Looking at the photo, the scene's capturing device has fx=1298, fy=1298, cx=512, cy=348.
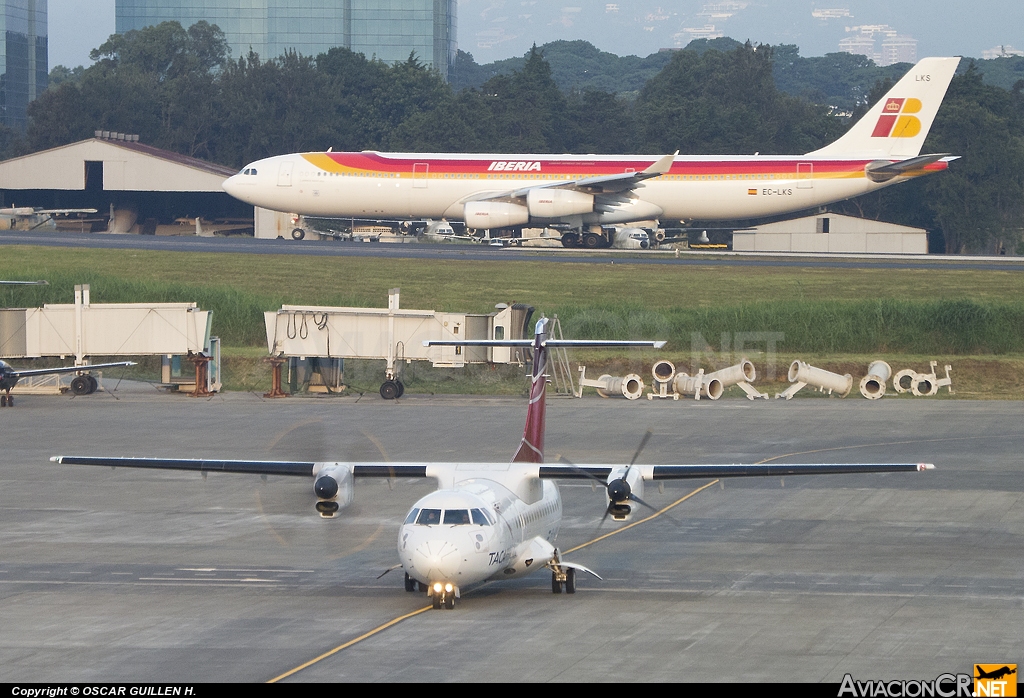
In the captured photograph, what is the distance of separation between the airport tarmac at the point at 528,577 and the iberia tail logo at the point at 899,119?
41.7 m

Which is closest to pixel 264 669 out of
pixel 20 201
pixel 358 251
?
pixel 358 251

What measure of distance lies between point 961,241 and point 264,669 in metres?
102

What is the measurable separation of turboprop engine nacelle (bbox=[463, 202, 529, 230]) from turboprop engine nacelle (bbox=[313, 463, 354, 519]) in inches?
2301

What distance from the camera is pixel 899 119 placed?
81.2 metres

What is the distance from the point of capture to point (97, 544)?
2567 cm

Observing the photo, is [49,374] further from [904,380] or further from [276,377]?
[904,380]

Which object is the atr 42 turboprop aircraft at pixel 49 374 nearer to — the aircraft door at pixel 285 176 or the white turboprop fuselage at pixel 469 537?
the white turboprop fuselage at pixel 469 537

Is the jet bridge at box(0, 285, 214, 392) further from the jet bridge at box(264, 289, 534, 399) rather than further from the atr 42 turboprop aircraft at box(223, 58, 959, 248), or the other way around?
the atr 42 turboprop aircraft at box(223, 58, 959, 248)

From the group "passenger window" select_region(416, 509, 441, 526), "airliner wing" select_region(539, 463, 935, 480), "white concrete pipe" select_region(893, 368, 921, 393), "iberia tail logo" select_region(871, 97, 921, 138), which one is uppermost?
"iberia tail logo" select_region(871, 97, 921, 138)

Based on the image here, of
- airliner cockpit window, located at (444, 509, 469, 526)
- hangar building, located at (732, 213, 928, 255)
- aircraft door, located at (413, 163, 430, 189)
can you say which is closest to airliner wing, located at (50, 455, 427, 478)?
airliner cockpit window, located at (444, 509, 469, 526)

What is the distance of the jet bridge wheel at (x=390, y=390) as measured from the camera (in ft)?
156

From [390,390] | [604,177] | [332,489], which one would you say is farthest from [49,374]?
[604,177]

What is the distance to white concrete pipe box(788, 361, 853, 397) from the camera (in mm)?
48094

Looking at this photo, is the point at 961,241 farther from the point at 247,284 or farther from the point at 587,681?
the point at 587,681
